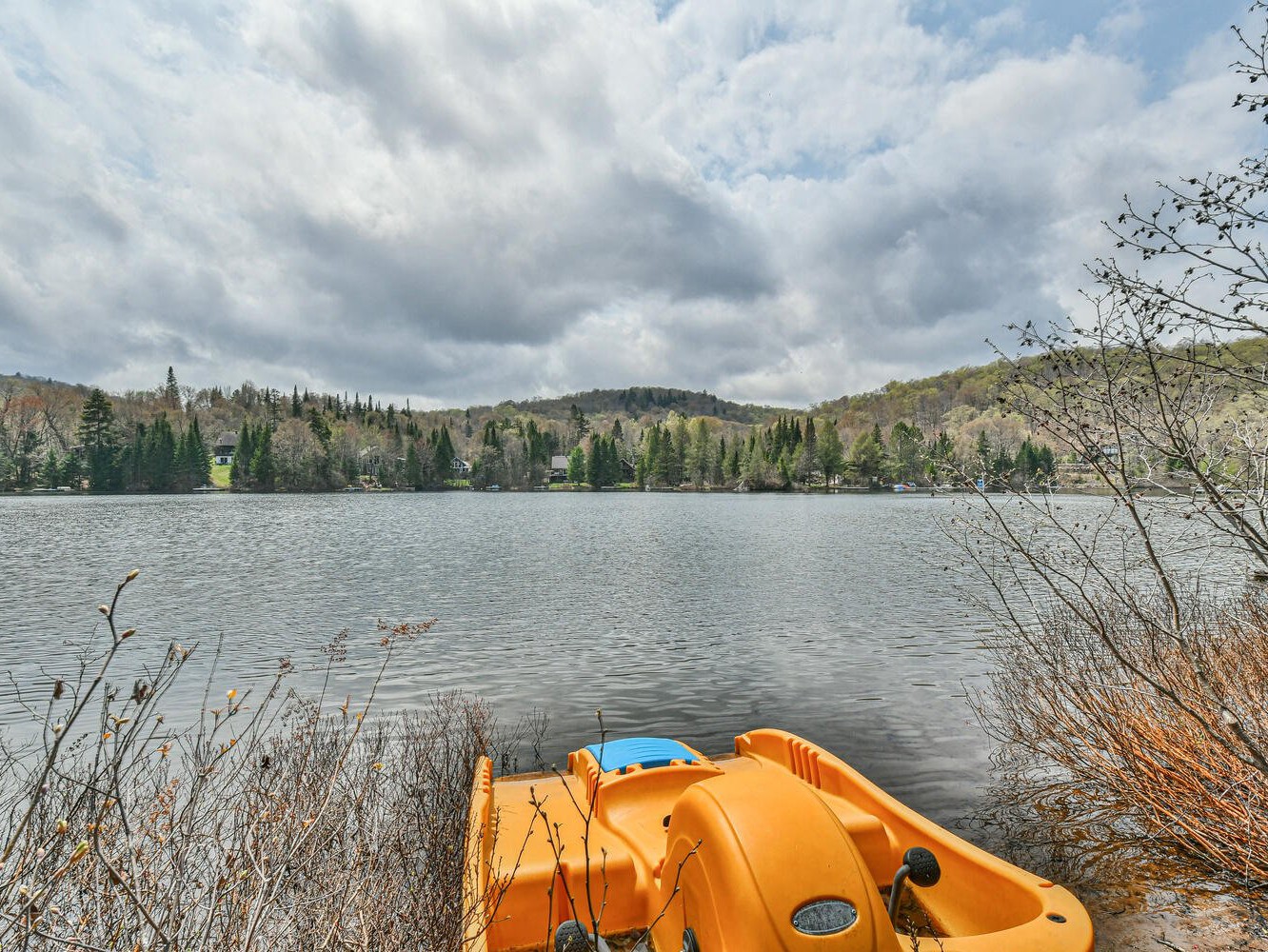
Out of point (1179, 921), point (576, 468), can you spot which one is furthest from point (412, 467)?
point (1179, 921)

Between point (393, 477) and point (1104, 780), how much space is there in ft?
452

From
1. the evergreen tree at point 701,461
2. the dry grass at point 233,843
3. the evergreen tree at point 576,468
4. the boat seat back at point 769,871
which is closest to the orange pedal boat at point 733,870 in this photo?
the boat seat back at point 769,871

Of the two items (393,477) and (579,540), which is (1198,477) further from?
(393,477)

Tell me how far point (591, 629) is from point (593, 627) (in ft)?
0.68

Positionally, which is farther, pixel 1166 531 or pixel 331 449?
pixel 331 449

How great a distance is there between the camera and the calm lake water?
1105 cm

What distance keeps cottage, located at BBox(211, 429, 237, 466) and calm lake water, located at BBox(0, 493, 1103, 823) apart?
12013cm

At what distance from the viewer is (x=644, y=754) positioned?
6727mm

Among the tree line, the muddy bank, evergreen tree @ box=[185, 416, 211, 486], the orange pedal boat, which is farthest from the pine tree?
the muddy bank

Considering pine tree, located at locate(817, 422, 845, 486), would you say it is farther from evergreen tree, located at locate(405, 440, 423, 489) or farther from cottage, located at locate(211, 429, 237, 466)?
cottage, located at locate(211, 429, 237, 466)

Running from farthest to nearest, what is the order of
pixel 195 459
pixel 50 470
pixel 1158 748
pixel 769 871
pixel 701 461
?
1. pixel 701 461
2. pixel 195 459
3. pixel 50 470
4. pixel 1158 748
5. pixel 769 871

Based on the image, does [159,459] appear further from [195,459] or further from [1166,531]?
[1166,531]

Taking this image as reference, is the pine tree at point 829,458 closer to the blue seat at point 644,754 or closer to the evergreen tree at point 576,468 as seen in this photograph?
the evergreen tree at point 576,468

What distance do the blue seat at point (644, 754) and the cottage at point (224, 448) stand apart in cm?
15823
